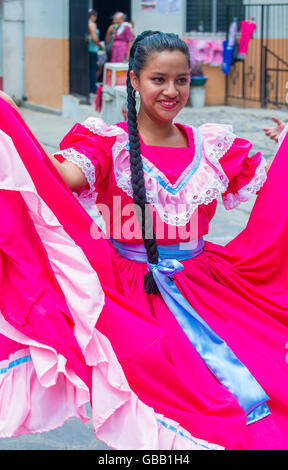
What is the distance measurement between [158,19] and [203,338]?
12.5 metres

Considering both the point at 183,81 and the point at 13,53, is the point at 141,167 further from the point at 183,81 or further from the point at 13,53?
the point at 13,53

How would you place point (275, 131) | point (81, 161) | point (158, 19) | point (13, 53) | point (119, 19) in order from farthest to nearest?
point (13, 53) → point (158, 19) → point (119, 19) → point (275, 131) → point (81, 161)

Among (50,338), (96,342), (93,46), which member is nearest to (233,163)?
(96,342)

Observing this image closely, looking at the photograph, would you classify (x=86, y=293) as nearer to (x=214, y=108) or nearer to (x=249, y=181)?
(x=249, y=181)

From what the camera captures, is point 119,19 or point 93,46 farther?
point 93,46

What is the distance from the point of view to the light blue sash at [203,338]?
7.94ft

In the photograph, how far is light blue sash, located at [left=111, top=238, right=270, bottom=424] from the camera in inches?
95.3

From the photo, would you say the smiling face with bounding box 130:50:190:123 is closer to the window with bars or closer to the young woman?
the young woman

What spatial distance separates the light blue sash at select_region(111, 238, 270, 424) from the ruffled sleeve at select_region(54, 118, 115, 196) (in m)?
0.27

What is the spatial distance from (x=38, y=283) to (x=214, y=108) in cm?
1207

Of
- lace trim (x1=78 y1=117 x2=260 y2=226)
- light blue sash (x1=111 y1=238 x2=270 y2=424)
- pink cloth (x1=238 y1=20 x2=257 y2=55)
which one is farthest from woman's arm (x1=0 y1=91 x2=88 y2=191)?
pink cloth (x1=238 y1=20 x2=257 y2=55)

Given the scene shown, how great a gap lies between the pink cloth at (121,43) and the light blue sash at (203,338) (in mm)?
11056

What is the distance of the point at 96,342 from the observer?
2.32 m
